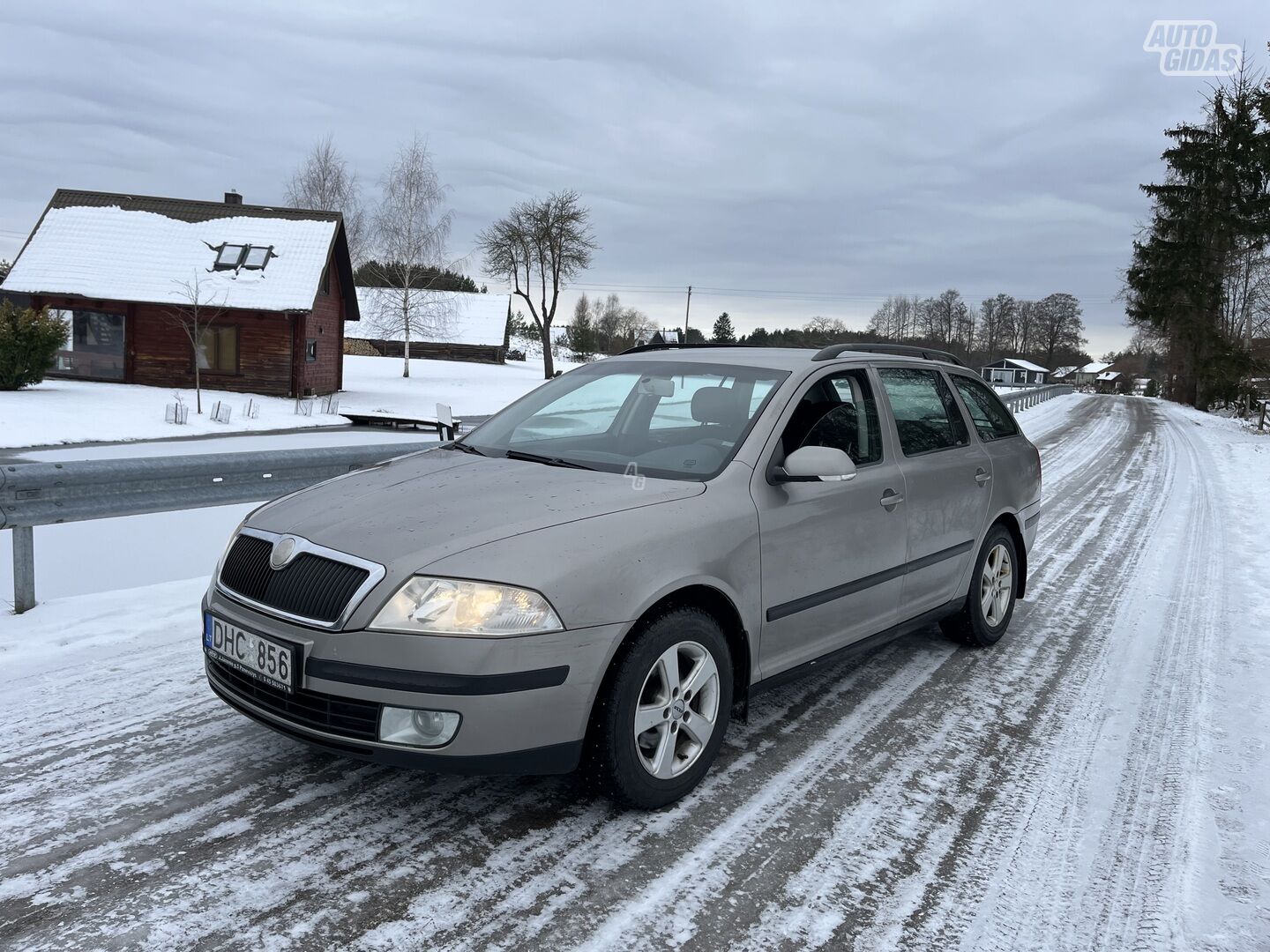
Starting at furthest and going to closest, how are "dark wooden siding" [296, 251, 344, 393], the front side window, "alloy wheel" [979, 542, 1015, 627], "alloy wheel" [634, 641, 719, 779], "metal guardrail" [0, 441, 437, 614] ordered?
"dark wooden siding" [296, 251, 344, 393] → "alloy wheel" [979, 542, 1015, 627] → "metal guardrail" [0, 441, 437, 614] → the front side window → "alloy wheel" [634, 641, 719, 779]

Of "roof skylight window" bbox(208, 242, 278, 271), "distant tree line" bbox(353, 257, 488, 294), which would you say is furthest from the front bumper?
"distant tree line" bbox(353, 257, 488, 294)

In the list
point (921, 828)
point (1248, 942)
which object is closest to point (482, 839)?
point (921, 828)

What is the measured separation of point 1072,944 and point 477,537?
2.16 m

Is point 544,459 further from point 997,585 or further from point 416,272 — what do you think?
point 416,272

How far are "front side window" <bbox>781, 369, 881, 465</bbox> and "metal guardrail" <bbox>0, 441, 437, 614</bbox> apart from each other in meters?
4.02

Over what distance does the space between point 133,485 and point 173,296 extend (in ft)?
94.8

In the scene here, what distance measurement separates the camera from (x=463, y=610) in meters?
2.83

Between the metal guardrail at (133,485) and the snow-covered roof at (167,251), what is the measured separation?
25.9 meters

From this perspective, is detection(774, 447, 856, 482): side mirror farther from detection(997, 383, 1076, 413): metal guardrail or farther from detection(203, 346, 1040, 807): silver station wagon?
detection(997, 383, 1076, 413): metal guardrail

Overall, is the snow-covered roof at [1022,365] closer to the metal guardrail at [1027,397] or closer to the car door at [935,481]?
the metal guardrail at [1027,397]

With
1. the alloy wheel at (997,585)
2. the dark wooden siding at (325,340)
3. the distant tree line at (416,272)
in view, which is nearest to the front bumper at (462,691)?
the alloy wheel at (997,585)

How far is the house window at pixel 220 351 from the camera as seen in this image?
104 ft

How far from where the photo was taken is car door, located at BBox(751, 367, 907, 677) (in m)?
3.70

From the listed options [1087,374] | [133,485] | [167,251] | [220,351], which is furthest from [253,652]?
[1087,374]
